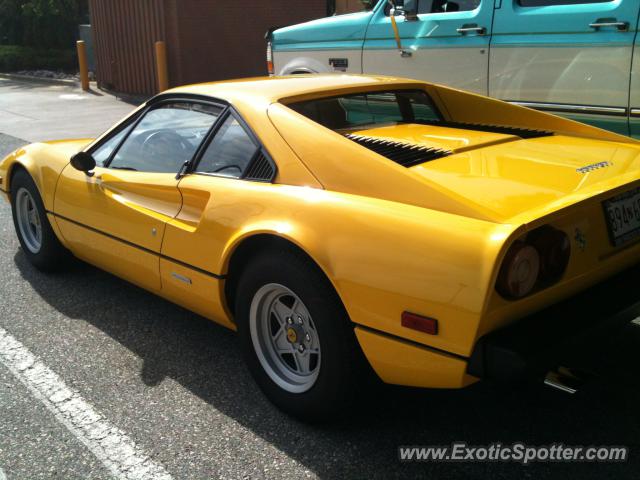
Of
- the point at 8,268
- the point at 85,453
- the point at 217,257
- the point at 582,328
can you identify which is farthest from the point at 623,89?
the point at 8,268

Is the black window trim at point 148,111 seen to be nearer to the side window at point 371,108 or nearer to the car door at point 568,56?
the side window at point 371,108

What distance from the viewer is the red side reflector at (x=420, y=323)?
2.22 metres

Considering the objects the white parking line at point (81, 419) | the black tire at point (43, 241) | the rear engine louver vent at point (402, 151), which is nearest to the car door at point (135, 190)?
the black tire at point (43, 241)

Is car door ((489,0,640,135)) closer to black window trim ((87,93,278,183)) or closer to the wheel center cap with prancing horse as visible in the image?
black window trim ((87,93,278,183))

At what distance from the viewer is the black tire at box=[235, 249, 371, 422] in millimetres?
2503

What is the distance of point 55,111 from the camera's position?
1349cm

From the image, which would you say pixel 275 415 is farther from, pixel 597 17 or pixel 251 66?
pixel 251 66

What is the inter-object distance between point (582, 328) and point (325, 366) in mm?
911

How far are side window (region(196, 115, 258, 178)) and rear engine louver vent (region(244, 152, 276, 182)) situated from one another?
4cm

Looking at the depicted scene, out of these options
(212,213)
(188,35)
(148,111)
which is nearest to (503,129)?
(212,213)

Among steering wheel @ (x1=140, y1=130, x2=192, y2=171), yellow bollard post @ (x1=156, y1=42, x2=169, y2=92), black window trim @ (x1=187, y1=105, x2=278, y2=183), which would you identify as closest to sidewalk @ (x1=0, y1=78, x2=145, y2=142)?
yellow bollard post @ (x1=156, y1=42, x2=169, y2=92)

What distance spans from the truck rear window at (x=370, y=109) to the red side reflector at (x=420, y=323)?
125 centimetres

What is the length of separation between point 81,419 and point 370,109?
2382 millimetres

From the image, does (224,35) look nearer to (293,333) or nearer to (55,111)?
(55,111)
